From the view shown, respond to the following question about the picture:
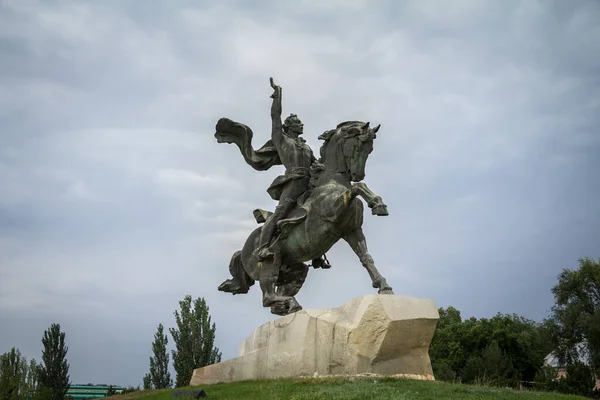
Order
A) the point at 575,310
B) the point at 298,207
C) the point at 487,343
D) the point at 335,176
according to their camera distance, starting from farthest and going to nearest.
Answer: the point at 487,343, the point at 575,310, the point at 298,207, the point at 335,176

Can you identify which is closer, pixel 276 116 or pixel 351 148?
pixel 351 148

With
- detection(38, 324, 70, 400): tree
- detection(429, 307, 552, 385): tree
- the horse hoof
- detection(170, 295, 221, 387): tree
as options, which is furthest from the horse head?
detection(429, 307, 552, 385): tree

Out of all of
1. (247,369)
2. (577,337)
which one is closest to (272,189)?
(247,369)

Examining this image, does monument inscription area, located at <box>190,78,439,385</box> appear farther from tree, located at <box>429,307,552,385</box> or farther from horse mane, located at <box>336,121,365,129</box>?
tree, located at <box>429,307,552,385</box>

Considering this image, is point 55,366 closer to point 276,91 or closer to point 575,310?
point 276,91

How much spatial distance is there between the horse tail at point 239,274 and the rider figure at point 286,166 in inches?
62.4

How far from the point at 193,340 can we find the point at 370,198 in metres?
12.2

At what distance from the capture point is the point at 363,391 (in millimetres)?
9023

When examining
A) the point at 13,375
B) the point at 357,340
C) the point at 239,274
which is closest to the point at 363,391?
the point at 357,340

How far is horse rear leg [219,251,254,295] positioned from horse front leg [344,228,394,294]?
3221mm

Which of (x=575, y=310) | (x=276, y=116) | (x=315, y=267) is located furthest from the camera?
(x=575, y=310)

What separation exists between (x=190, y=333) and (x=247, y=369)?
9.79 metres

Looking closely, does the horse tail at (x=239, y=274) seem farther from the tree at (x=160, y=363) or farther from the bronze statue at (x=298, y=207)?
the tree at (x=160, y=363)

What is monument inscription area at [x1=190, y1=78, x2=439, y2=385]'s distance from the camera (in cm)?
1062
